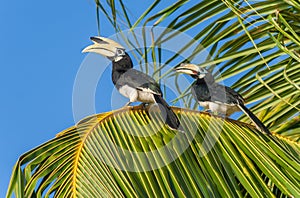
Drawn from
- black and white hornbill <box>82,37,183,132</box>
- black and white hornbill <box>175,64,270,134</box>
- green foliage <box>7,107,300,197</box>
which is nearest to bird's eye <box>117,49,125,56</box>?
black and white hornbill <box>82,37,183,132</box>

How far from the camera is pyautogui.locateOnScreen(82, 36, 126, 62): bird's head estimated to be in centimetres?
216

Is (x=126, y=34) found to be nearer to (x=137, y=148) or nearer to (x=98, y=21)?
(x=98, y=21)

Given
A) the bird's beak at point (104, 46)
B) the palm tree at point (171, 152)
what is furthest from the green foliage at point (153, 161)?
the bird's beak at point (104, 46)

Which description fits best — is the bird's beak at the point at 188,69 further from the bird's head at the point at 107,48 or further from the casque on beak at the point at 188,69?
the bird's head at the point at 107,48

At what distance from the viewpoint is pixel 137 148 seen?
1.59m

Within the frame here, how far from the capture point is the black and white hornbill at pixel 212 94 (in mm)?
2145

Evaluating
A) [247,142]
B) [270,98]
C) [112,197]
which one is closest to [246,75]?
[270,98]

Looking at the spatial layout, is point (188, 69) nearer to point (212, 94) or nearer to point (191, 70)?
point (191, 70)

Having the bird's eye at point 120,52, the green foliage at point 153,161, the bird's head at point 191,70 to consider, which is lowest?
the green foliage at point 153,161

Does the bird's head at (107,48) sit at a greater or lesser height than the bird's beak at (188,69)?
greater

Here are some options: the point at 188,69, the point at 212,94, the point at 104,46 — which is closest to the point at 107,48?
the point at 104,46

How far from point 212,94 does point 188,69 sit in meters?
0.13

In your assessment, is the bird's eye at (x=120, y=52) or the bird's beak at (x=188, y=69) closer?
the bird's beak at (x=188, y=69)

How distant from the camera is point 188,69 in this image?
2236mm
